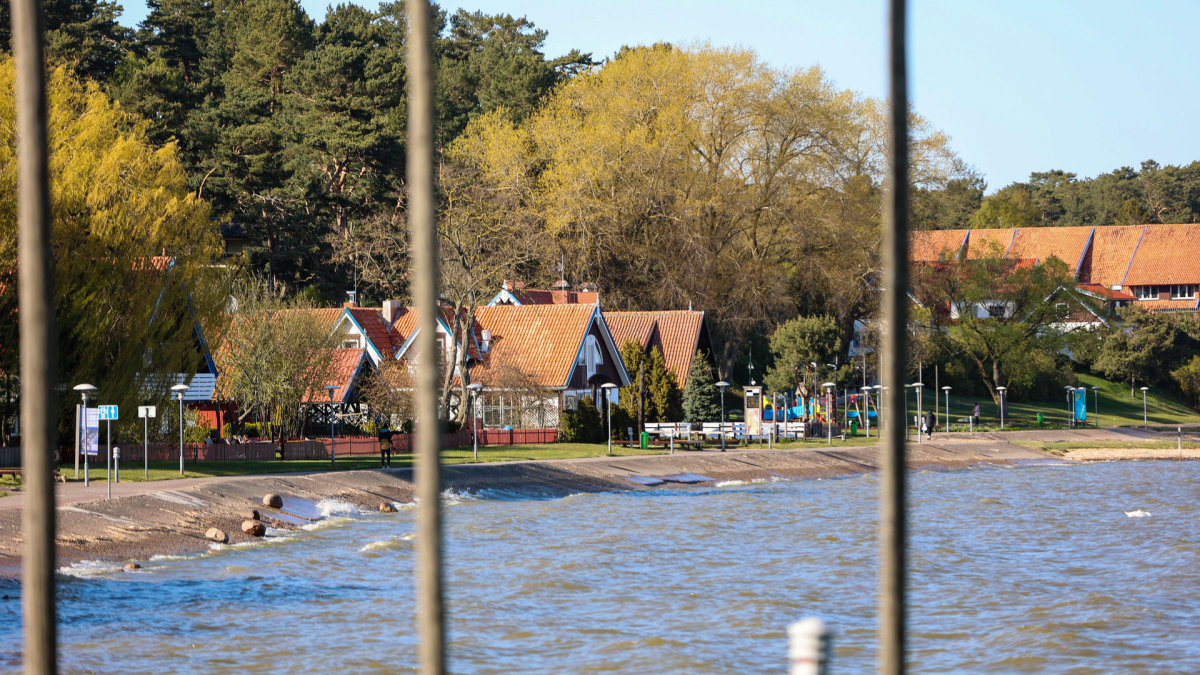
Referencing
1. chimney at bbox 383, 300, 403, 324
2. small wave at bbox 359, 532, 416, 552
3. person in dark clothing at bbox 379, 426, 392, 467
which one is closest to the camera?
small wave at bbox 359, 532, 416, 552

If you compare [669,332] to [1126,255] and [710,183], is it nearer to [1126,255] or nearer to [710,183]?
[710,183]


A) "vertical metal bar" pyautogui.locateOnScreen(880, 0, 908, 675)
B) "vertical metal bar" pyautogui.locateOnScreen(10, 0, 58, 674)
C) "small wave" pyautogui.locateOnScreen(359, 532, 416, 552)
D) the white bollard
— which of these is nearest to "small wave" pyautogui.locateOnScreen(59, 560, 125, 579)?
"small wave" pyautogui.locateOnScreen(359, 532, 416, 552)

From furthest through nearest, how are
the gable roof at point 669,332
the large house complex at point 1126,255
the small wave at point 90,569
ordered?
the large house complex at point 1126,255
the gable roof at point 669,332
the small wave at point 90,569

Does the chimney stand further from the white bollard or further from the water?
the white bollard

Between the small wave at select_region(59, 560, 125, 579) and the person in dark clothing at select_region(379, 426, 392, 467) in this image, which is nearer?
the small wave at select_region(59, 560, 125, 579)

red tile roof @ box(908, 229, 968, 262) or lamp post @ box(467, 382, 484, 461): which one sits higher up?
red tile roof @ box(908, 229, 968, 262)

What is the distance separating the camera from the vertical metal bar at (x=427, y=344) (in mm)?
5262

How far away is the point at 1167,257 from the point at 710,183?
62.9m

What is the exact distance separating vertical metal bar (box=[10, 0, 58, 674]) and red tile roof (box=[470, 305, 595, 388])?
151ft

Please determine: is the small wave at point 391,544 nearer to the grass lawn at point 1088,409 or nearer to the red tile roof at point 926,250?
the red tile roof at point 926,250

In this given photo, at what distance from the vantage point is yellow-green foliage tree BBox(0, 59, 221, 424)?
1197 inches

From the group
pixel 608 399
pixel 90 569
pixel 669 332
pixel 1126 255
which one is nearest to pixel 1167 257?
pixel 1126 255

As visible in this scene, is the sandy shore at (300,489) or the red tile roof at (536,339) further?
the red tile roof at (536,339)

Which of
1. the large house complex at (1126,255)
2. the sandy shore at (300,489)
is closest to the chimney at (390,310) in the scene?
the sandy shore at (300,489)
